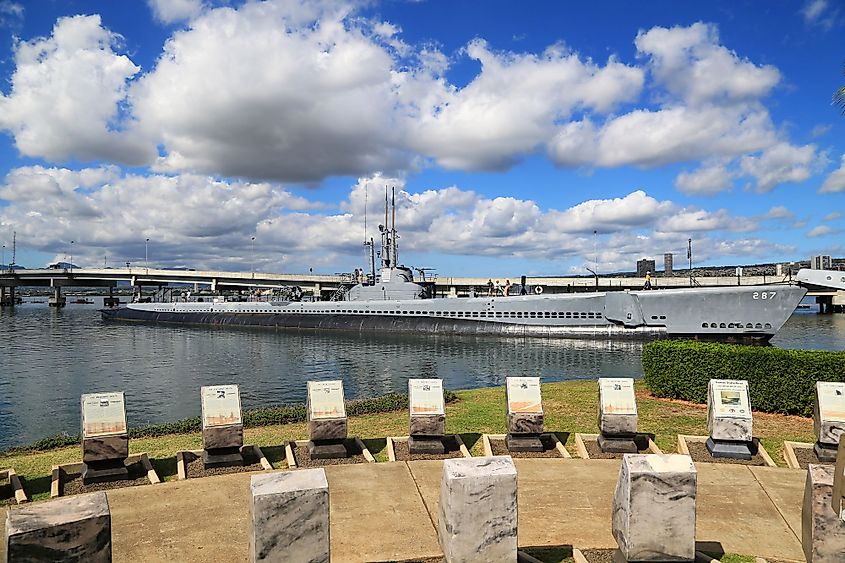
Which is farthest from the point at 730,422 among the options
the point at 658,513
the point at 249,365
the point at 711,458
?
the point at 249,365

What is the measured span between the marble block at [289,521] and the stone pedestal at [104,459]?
4.85 meters

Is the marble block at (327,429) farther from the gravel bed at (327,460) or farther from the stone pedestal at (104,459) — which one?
the stone pedestal at (104,459)

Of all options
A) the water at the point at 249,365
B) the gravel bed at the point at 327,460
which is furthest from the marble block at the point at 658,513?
the water at the point at 249,365

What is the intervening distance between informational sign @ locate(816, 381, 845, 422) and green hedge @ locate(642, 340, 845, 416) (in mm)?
3560

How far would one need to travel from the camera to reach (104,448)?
878 centimetres

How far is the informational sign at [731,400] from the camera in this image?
32.1 feet

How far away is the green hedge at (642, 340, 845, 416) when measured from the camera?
13.0 meters

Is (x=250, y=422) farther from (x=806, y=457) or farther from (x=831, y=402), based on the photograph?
(x=831, y=402)

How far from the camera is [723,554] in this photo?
6.21 metres

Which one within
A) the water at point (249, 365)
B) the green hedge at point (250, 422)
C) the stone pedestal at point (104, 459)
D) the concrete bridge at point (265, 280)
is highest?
the concrete bridge at point (265, 280)

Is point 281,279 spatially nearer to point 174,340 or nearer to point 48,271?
point 48,271

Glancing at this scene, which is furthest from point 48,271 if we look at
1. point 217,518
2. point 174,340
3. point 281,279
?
point 217,518

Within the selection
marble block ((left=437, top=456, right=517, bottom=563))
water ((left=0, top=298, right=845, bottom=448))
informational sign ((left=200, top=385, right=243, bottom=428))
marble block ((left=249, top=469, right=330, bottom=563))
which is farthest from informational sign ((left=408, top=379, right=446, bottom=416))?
water ((left=0, top=298, right=845, bottom=448))

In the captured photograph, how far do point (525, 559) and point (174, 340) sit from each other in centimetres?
4713
